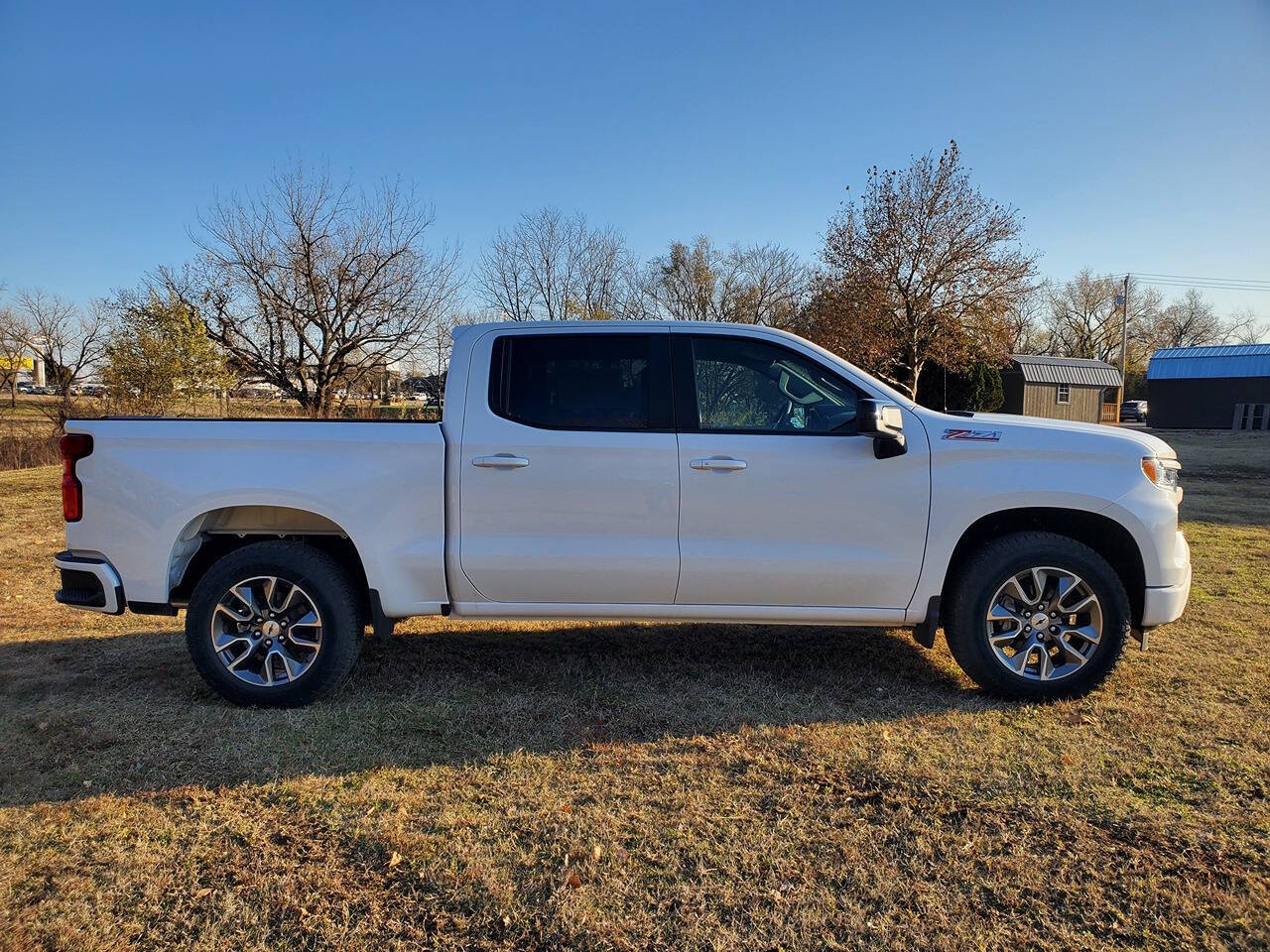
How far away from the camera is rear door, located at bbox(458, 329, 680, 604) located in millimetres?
3967

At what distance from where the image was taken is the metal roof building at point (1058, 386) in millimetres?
41875

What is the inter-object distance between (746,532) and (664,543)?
0.41 metres

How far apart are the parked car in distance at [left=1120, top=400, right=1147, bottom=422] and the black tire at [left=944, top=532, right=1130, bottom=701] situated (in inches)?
2148

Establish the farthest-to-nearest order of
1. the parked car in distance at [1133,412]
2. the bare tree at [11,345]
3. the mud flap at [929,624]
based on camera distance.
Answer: the parked car in distance at [1133,412] → the bare tree at [11,345] → the mud flap at [929,624]


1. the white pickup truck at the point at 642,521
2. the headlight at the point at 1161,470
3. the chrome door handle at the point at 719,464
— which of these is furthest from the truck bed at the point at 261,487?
the headlight at the point at 1161,470

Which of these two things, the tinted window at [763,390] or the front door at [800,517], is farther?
the tinted window at [763,390]

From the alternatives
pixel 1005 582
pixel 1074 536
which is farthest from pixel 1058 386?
pixel 1005 582

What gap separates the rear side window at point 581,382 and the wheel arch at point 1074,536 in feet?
5.62

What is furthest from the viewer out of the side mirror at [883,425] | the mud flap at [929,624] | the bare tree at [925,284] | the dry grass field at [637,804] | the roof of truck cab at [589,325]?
the bare tree at [925,284]

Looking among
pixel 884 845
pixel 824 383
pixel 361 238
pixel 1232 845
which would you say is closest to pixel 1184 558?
pixel 1232 845

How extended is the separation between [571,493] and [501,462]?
14.8 inches

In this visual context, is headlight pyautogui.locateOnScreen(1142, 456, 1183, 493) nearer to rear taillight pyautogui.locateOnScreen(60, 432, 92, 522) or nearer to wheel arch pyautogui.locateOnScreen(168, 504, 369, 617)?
wheel arch pyautogui.locateOnScreen(168, 504, 369, 617)

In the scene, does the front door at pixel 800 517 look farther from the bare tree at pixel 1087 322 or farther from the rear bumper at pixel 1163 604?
the bare tree at pixel 1087 322

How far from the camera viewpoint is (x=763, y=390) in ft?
13.6
